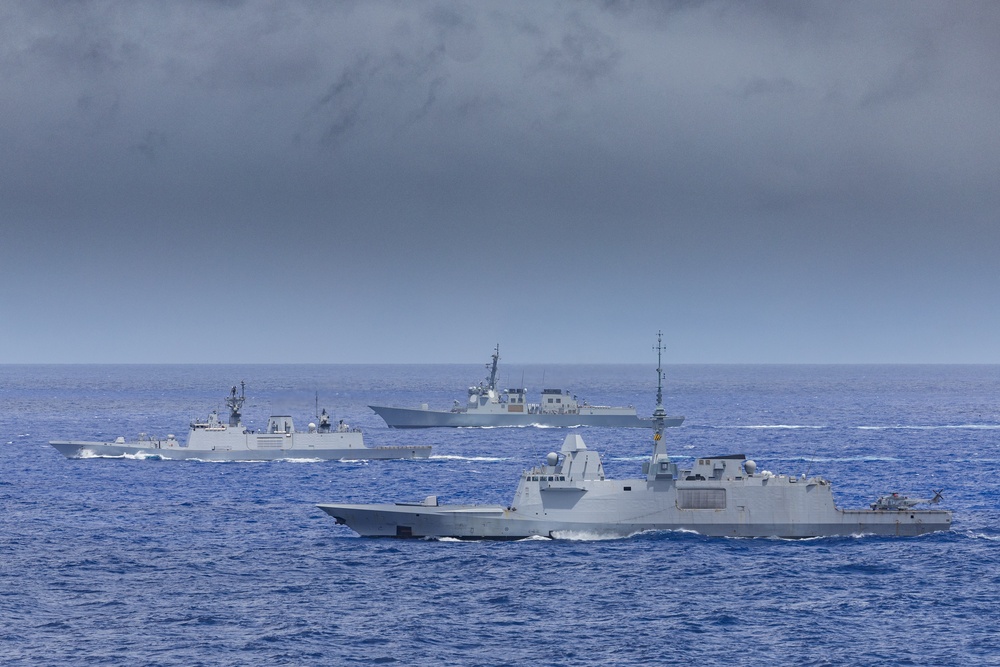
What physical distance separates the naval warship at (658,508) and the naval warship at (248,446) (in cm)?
4353

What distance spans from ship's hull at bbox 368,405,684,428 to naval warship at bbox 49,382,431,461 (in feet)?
131

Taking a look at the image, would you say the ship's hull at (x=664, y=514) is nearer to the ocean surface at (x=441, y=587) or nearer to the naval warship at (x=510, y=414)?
the ocean surface at (x=441, y=587)

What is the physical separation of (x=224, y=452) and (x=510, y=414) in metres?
51.3

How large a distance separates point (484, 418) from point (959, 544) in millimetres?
90219

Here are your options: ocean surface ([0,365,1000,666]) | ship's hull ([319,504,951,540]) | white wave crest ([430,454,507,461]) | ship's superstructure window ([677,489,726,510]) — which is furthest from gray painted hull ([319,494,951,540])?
white wave crest ([430,454,507,461])

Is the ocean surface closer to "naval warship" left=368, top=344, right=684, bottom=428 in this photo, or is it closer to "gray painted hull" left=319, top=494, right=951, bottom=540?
"gray painted hull" left=319, top=494, right=951, bottom=540

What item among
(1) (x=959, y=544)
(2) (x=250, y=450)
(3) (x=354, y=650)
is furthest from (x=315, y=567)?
(2) (x=250, y=450)

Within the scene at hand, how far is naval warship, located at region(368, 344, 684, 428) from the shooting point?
147 m

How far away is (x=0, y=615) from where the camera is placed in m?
46.6

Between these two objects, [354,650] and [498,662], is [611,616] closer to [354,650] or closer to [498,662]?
[498,662]

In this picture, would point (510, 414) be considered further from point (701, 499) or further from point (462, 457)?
point (701, 499)

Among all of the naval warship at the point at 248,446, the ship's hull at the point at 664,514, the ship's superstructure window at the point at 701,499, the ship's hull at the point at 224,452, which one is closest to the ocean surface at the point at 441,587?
the ship's hull at the point at 664,514

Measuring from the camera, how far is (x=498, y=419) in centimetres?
14762

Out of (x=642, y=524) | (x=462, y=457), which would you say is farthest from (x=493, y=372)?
(x=642, y=524)
